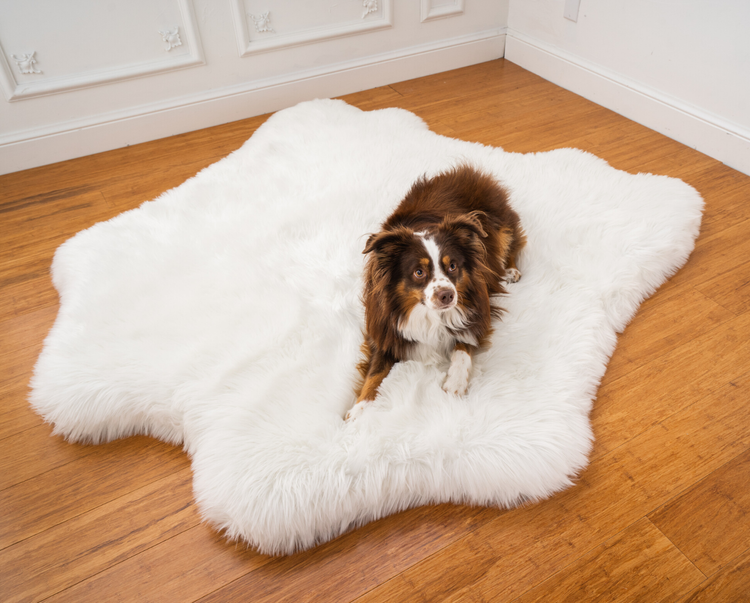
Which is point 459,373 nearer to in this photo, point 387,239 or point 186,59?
point 387,239

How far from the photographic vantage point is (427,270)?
1.60 metres

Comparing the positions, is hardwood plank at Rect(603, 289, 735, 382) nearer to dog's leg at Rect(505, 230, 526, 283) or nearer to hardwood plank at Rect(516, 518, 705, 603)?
dog's leg at Rect(505, 230, 526, 283)

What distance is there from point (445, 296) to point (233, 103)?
267 cm

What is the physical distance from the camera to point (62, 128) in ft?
10.4

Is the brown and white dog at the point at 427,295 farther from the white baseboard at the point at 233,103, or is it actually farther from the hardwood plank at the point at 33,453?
the white baseboard at the point at 233,103

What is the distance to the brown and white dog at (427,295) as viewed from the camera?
1.60 meters

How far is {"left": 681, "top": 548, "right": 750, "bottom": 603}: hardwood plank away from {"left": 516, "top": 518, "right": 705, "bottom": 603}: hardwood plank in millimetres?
19

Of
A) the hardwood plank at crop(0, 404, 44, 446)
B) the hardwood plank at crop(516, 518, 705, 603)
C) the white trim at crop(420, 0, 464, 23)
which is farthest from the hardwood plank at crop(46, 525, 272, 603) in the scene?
the white trim at crop(420, 0, 464, 23)

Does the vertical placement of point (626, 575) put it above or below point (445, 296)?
below

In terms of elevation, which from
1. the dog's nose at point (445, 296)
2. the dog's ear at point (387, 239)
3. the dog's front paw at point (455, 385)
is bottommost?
the dog's front paw at point (455, 385)

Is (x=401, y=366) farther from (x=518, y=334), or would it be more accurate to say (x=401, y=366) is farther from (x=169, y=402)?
(x=169, y=402)

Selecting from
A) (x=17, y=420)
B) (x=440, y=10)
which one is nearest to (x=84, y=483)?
(x=17, y=420)

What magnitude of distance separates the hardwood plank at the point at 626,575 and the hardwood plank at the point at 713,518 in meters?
0.04

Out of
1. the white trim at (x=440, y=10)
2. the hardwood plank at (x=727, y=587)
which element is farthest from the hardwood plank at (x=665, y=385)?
the white trim at (x=440, y=10)
